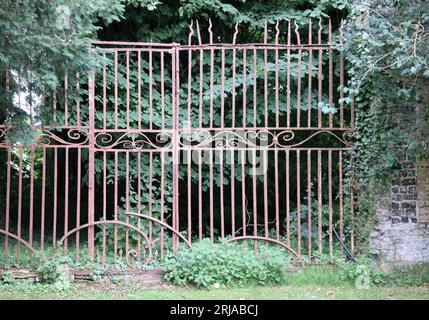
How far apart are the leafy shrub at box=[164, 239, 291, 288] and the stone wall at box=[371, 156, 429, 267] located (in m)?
1.21

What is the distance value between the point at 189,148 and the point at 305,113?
249 centimetres

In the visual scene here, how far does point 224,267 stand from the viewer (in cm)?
587

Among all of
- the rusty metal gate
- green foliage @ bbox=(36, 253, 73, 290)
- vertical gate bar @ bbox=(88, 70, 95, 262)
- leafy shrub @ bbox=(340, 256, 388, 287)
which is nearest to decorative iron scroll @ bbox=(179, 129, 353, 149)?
the rusty metal gate

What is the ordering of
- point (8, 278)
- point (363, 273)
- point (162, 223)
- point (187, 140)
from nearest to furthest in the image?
point (363, 273)
point (8, 278)
point (162, 223)
point (187, 140)

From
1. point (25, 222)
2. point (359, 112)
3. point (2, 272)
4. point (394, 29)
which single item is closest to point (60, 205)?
point (25, 222)

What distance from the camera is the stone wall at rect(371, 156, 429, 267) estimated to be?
6113 millimetres

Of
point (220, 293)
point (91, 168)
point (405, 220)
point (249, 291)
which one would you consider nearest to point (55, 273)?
point (91, 168)

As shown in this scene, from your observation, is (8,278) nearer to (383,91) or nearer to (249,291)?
(249,291)

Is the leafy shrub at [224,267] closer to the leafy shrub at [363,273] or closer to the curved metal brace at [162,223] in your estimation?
the curved metal brace at [162,223]

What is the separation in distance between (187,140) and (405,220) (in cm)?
288

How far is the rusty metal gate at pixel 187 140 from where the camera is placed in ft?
20.5

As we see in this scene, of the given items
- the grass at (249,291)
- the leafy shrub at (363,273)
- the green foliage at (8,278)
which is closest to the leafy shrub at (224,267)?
the grass at (249,291)

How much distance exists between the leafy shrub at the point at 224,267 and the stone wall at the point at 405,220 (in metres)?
1.21

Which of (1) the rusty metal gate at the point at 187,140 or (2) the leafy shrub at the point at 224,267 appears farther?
(1) the rusty metal gate at the point at 187,140
